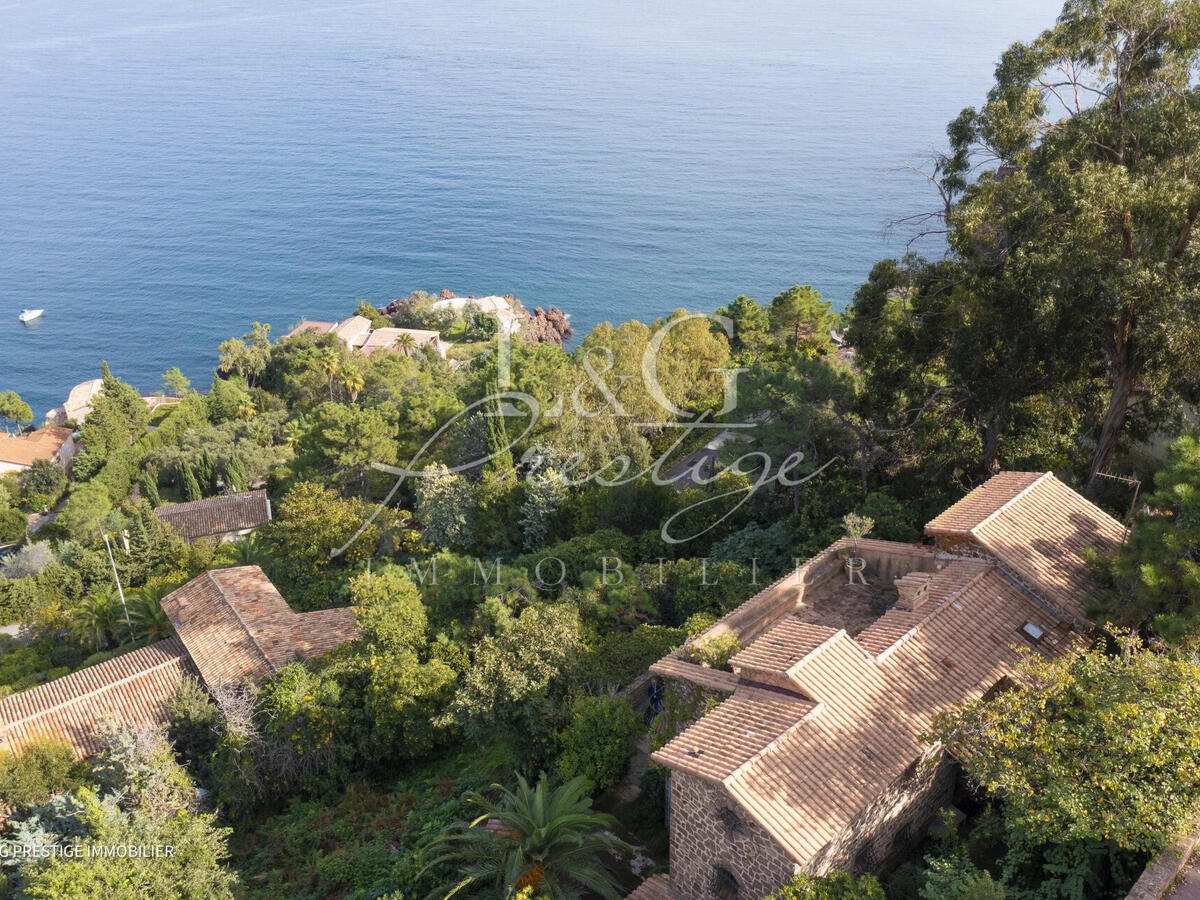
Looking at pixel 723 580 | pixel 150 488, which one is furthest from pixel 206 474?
pixel 723 580

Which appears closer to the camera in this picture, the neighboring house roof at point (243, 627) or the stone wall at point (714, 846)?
the stone wall at point (714, 846)

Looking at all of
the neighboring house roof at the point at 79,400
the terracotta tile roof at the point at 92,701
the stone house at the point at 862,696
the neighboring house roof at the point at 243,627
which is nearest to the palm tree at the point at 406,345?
the neighboring house roof at the point at 79,400

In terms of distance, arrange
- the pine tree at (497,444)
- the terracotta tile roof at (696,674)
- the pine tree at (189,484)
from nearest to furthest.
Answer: the terracotta tile roof at (696,674) → the pine tree at (497,444) → the pine tree at (189,484)

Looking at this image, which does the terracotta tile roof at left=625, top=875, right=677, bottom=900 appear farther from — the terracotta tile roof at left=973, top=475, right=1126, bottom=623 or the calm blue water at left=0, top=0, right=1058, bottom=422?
the calm blue water at left=0, top=0, right=1058, bottom=422

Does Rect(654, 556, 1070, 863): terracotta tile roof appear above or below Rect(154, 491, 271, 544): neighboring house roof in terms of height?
above

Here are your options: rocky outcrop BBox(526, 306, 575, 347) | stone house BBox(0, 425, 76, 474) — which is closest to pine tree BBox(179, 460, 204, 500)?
stone house BBox(0, 425, 76, 474)

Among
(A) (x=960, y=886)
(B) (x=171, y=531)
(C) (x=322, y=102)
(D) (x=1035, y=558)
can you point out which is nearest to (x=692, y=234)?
(B) (x=171, y=531)

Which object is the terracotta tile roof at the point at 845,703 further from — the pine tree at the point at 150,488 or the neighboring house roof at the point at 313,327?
the neighboring house roof at the point at 313,327
